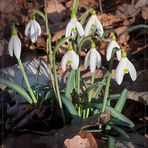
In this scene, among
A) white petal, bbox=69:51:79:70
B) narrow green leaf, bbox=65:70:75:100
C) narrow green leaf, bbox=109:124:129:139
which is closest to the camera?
white petal, bbox=69:51:79:70

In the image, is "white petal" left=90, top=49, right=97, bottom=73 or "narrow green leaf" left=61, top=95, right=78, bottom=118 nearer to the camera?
"white petal" left=90, top=49, right=97, bottom=73

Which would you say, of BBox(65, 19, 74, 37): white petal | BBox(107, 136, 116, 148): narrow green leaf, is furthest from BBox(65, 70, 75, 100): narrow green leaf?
BBox(107, 136, 116, 148): narrow green leaf

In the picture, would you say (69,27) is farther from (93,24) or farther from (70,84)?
(70,84)

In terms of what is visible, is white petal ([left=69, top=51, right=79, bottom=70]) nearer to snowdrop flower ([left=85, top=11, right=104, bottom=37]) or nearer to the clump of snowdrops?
the clump of snowdrops

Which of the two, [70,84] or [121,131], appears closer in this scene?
[121,131]

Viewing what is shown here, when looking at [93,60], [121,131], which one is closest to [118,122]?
[121,131]

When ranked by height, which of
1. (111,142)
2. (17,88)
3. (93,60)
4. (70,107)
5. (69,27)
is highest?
(69,27)

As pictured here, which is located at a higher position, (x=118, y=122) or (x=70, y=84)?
(x=70, y=84)

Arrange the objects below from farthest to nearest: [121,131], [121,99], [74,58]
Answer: [121,99]
[121,131]
[74,58]

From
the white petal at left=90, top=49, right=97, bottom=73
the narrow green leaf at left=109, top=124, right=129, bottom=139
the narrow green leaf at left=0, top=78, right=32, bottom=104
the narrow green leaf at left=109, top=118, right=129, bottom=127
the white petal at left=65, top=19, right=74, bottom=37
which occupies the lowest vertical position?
the narrow green leaf at left=109, top=124, right=129, bottom=139

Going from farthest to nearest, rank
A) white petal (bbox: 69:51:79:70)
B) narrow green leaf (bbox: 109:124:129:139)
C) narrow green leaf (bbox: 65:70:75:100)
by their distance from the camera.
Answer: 1. narrow green leaf (bbox: 65:70:75:100)
2. narrow green leaf (bbox: 109:124:129:139)
3. white petal (bbox: 69:51:79:70)

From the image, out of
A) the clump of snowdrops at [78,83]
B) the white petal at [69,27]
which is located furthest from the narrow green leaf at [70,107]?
the white petal at [69,27]
